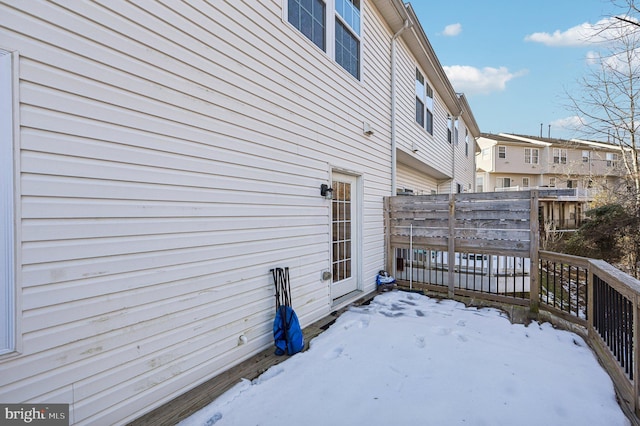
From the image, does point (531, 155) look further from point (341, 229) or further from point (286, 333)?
point (286, 333)

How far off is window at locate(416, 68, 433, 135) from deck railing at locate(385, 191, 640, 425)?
11.1 ft

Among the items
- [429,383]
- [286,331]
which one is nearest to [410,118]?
[286,331]

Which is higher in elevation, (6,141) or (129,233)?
(6,141)

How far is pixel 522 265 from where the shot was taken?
4.60m

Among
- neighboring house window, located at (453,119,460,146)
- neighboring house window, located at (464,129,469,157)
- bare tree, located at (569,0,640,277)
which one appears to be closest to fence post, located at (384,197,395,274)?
bare tree, located at (569,0,640,277)

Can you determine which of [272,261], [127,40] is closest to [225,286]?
[272,261]

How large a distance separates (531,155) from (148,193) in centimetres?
2789

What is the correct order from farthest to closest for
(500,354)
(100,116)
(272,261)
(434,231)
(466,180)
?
(466,180), (434,231), (272,261), (500,354), (100,116)

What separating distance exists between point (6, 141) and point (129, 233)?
2.52 feet

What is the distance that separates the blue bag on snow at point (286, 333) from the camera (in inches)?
116

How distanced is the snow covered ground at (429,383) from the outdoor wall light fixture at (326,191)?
1.67 m

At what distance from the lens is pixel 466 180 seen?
14195 millimetres

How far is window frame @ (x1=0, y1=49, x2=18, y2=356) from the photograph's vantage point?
148cm

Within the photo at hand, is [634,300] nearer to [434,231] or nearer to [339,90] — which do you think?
[434,231]
